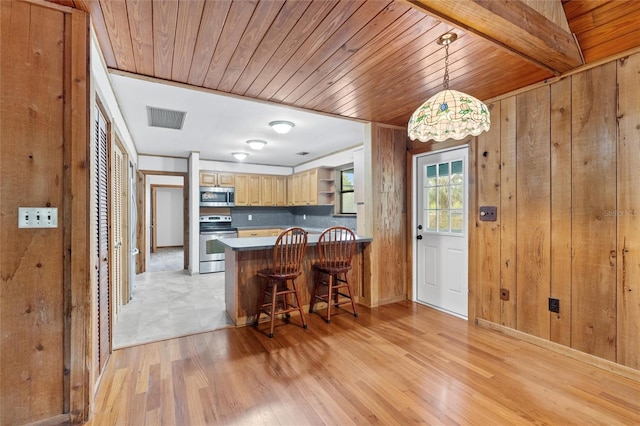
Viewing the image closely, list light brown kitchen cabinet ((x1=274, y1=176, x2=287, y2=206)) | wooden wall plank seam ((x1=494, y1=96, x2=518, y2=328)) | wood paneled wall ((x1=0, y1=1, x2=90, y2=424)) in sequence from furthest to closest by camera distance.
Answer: light brown kitchen cabinet ((x1=274, y1=176, x2=287, y2=206)), wooden wall plank seam ((x1=494, y1=96, x2=518, y2=328)), wood paneled wall ((x1=0, y1=1, x2=90, y2=424))

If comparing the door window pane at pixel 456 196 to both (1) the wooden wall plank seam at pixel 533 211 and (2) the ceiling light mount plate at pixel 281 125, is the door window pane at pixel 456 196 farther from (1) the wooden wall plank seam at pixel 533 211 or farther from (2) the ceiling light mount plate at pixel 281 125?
(2) the ceiling light mount plate at pixel 281 125

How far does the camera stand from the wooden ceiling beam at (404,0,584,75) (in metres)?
1.55

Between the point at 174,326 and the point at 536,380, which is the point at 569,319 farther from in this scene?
the point at 174,326

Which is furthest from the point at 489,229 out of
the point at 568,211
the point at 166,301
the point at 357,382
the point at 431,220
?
the point at 166,301

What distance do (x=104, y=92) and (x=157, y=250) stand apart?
8011 millimetres

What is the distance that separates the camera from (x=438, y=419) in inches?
65.9

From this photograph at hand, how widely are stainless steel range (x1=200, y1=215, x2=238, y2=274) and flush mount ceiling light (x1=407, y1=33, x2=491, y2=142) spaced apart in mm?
4653

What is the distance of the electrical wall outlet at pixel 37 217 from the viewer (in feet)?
4.93

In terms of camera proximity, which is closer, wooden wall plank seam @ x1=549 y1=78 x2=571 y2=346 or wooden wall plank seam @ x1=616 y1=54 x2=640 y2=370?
wooden wall plank seam @ x1=616 y1=54 x2=640 y2=370

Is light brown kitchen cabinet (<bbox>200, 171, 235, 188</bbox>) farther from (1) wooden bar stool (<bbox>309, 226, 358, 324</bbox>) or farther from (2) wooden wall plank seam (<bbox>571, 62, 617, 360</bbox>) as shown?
(2) wooden wall plank seam (<bbox>571, 62, 617, 360</bbox>)

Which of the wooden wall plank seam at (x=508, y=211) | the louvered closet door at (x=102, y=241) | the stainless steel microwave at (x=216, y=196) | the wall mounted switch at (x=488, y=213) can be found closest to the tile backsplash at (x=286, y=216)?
the stainless steel microwave at (x=216, y=196)

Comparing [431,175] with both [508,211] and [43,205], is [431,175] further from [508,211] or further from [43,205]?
[43,205]

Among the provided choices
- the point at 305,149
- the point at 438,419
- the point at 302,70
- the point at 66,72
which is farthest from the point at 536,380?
the point at 305,149

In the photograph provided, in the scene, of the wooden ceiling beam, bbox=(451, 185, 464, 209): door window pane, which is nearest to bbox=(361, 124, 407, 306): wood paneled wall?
bbox=(451, 185, 464, 209): door window pane
